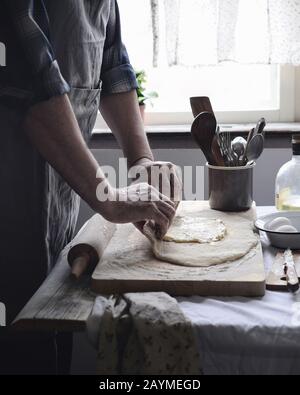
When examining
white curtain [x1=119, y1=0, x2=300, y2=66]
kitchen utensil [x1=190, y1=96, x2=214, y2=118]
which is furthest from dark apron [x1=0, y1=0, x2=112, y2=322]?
white curtain [x1=119, y1=0, x2=300, y2=66]

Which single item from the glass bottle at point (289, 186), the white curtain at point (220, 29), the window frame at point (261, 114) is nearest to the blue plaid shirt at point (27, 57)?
the glass bottle at point (289, 186)

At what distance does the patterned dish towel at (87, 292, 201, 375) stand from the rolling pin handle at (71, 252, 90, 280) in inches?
5.4

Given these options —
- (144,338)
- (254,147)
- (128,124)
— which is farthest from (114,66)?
(144,338)

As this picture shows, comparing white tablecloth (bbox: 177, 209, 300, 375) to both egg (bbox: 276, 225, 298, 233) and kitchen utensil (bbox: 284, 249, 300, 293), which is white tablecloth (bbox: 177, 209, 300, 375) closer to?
kitchen utensil (bbox: 284, 249, 300, 293)

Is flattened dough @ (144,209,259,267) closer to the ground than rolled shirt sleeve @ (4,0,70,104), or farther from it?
closer to the ground

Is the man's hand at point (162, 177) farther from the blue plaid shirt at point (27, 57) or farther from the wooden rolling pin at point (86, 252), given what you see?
the blue plaid shirt at point (27, 57)

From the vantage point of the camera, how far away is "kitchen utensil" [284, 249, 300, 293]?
865 mm

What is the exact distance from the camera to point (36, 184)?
107 centimetres

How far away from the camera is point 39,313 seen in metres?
0.82

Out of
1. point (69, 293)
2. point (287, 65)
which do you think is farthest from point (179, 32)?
point (69, 293)

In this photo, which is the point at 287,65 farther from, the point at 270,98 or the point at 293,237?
the point at 293,237
